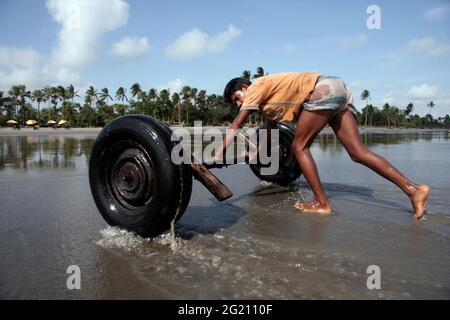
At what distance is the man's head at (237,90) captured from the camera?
396 centimetres

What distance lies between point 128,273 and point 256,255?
2.89 feet

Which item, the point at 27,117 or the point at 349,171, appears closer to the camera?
the point at 349,171

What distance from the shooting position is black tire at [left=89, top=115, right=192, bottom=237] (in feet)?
9.15

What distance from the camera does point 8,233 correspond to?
3139 millimetres

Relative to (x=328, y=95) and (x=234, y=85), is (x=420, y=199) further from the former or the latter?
(x=234, y=85)

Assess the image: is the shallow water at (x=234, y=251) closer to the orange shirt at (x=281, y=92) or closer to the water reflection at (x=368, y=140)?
the orange shirt at (x=281, y=92)

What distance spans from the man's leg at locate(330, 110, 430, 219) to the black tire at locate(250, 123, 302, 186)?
1512mm

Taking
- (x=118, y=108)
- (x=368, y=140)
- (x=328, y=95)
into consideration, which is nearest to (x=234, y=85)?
(x=328, y=95)

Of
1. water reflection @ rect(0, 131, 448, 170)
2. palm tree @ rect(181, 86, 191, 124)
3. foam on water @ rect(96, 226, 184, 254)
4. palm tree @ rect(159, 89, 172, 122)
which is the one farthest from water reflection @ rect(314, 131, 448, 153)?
palm tree @ rect(181, 86, 191, 124)

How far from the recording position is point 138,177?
306cm

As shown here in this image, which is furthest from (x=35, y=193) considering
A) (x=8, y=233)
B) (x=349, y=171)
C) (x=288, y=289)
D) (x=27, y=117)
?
(x=27, y=117)

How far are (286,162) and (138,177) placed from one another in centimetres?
296
